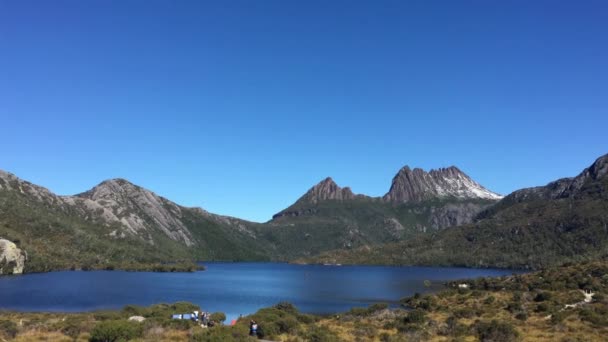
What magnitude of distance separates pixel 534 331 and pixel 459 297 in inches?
1945

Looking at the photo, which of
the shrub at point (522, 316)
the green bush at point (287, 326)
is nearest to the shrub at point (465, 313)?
the shrub at point (522, 316)

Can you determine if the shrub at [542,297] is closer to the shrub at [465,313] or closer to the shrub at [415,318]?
the shrub at [465,313]

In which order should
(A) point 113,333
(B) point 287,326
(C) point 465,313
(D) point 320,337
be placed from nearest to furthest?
(A) point 113,333
(D) point 320,337
(B) point 287,326
(C) point 465,313

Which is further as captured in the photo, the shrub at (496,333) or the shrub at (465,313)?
the shrub at (465,313)

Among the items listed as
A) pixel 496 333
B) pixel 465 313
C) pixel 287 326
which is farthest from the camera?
pixel 465 313

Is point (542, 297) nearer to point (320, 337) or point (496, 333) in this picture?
point (496, 333)

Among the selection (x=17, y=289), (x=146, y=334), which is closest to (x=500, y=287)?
(x=146, y=334)

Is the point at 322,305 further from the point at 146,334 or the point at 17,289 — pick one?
the point at 17,289

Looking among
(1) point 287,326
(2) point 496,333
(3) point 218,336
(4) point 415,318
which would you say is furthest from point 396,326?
(3) point 218,336

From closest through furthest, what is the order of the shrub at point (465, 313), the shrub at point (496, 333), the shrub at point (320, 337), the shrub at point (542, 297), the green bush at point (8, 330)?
the shrub at point (320, 337) < the green bush at point (8, 330) < the shrub at point (496, 333) < the shrub at point (465, 313) < the shrub at point (542, 297)

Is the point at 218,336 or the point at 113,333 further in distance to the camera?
the point at 113,333

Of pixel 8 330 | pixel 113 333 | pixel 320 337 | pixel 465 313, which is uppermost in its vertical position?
pixel 113 333

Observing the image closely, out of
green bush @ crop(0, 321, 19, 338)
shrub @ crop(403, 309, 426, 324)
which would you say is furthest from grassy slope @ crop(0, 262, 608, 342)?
shrub @ crop(403, 309, 426, 324)

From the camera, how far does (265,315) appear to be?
61688 mm
